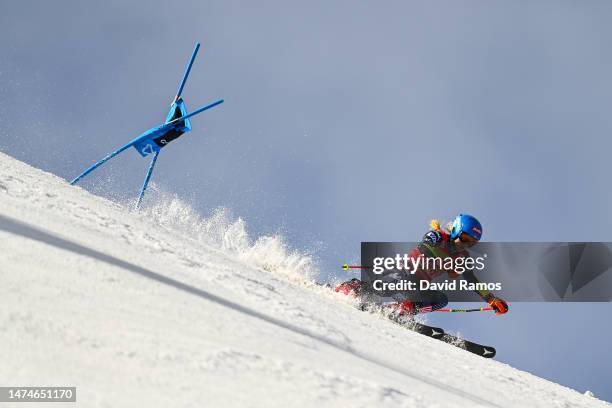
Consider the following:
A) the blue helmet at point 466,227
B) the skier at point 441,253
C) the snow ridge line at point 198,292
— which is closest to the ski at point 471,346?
the skier at point 441,253

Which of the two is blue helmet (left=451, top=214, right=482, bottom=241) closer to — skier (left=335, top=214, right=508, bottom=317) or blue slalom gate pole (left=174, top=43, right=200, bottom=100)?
skier (left=335, top=214, right=508, bottom=317)

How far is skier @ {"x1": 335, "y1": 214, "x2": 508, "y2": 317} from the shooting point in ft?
32.8

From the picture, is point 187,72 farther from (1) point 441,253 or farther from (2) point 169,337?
(2) point 169,337

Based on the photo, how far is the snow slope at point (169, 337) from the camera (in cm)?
221

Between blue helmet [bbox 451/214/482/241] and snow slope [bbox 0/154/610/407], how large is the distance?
4981 mm

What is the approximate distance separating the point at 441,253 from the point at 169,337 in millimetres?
8003

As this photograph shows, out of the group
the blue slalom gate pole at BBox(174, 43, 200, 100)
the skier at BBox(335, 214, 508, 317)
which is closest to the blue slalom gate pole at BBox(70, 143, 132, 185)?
the blue slalom gate pole at BBox(174, 43, 200, 100)

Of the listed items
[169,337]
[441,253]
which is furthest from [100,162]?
[169,337]

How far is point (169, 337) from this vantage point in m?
2.61

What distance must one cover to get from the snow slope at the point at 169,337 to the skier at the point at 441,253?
4.84m

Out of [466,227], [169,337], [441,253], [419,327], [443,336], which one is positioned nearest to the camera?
[169,337]

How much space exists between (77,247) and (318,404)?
1.94 metres

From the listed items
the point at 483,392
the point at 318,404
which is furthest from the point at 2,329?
the point at 483,392

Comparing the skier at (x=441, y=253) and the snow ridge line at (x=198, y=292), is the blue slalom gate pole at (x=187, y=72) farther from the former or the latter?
the snow ridge line at (x=198, y=292)
